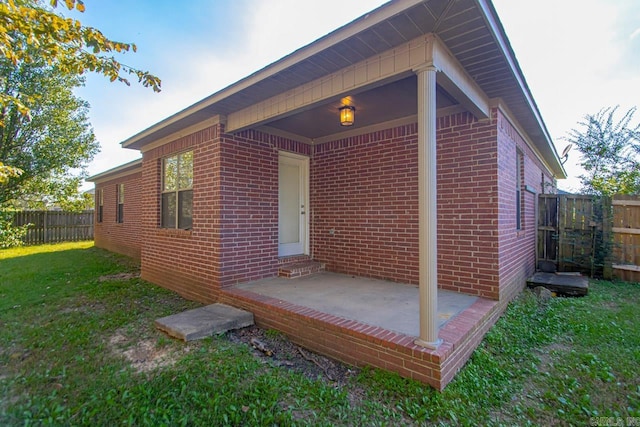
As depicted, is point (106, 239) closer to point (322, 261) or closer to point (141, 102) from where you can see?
point (141, 102)

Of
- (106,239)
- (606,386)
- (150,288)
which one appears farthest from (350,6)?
(106,239)

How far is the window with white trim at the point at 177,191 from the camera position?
5414 mm

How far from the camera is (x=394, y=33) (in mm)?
2625

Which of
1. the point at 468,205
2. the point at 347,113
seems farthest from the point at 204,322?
the point at 468,205

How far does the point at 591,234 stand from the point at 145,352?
8.24 meters

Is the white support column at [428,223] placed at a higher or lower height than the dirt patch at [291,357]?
higher

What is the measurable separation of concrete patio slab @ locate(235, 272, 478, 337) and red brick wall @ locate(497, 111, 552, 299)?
0.85m

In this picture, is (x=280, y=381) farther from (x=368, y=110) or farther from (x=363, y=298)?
(x=368, y=110)

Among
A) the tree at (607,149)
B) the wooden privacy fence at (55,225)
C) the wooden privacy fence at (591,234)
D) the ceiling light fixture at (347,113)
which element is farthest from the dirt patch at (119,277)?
the tree at (607,149)

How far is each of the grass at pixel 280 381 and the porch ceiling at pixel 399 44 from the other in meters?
2.86

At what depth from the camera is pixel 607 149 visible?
10219mm

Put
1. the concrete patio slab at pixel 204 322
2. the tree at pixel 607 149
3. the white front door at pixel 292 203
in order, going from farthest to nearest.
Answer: the tree at pixel 607 149 → the white front door at pixel 292 203 → the concrete patio slab at pixel 204 322

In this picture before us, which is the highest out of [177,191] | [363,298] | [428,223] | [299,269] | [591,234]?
[177,191]

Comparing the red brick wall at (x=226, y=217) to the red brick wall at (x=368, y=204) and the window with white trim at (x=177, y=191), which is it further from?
the red brick wall at (x=368, y=204)
